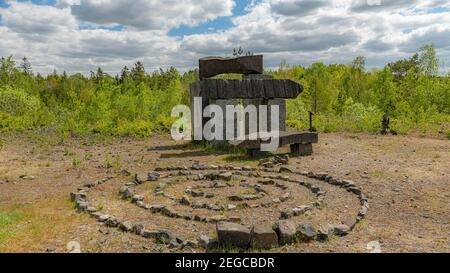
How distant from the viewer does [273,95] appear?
17969 mm

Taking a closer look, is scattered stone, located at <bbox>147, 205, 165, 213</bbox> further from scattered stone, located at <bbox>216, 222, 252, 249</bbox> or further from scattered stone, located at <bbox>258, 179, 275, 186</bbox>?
scattered stone, located at <bbox>258, 179, 275, 186</bbox>

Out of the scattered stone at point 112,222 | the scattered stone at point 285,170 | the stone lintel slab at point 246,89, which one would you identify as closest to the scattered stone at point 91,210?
the scattered stone at point 112,222

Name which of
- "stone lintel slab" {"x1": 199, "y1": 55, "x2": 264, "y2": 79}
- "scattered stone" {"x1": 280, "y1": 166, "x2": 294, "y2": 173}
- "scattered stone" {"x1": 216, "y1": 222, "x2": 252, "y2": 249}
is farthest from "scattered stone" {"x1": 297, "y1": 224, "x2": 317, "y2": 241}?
"stone lintel slab" {"x1": 199, "y1": 55, "x2": 264, "y2": 79}

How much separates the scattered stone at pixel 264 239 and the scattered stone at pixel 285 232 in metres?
0.12

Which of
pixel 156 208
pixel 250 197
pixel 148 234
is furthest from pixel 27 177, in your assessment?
pixel 250 197

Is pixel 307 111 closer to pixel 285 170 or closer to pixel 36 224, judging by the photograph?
pixel 285 170

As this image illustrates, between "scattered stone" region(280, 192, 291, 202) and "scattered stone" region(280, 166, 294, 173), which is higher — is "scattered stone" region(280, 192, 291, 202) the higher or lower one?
the lower one

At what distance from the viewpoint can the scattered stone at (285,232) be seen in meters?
6.75

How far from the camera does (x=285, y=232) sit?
6.76 metres

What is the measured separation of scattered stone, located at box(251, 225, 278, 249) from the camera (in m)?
6.61

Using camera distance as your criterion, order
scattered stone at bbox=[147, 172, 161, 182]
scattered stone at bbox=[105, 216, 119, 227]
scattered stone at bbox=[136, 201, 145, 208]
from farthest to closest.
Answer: scattered stone at bbox=[147, 172, 161, 182]
scattered stone at bbox=[136, 201, 145, 208]
scattered stone at bbox=[105, 216, 119, 227]

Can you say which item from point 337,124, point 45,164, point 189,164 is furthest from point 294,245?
point 337,124

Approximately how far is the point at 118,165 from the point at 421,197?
30.9 feet

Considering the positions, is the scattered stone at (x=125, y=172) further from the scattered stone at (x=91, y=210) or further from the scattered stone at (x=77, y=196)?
the scattered stone at (x=91, y=210)
